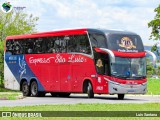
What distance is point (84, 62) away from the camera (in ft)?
117

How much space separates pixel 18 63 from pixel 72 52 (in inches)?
263

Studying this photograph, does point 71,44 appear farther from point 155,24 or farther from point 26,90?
point 155,24

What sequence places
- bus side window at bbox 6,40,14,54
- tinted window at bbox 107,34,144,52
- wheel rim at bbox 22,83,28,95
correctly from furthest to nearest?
1. bus side window at bbox 6,40,14,54
2. wheel rim at bbox 22,83,28,95
3. tinted window at bbox 107,34,144,52

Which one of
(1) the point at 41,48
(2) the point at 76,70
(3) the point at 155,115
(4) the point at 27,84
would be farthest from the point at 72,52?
(3) the point at 155,115

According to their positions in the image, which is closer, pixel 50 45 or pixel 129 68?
pixel 129 68

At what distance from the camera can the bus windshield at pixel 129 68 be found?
3441 cm

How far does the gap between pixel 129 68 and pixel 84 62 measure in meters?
2.66

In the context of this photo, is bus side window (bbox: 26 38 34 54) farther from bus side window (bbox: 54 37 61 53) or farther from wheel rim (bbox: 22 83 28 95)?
bus side window (bbox: 54 37 61 53)

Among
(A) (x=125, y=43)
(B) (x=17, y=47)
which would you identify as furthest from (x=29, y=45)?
(A) (x=125, y=43)

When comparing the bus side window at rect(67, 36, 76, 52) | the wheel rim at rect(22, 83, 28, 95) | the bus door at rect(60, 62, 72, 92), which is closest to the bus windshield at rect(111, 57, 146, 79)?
the bus side window at rect(67, 36, 76, 52)

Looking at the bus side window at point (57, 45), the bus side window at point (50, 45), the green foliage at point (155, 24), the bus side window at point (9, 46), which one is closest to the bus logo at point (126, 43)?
the bus side window at point (57, 45)

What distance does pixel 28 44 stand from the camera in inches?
1606

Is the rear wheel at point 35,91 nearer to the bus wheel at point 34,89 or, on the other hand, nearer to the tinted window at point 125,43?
the bus wheel at point 34,89

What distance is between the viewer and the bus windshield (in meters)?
34.4
